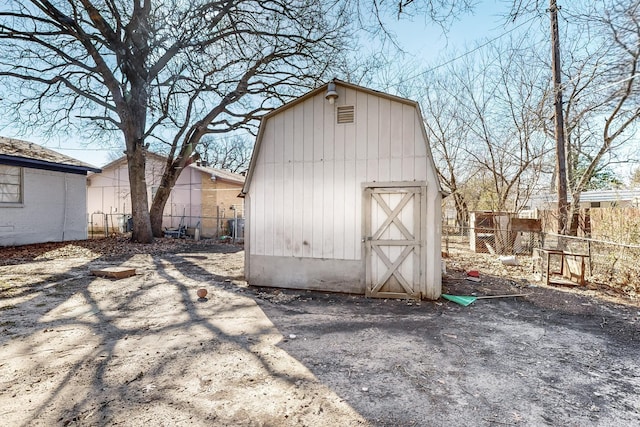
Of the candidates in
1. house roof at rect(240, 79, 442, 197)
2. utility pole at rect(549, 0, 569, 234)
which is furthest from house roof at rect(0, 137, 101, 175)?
utility pole at rect(549, 0, 569, 234)

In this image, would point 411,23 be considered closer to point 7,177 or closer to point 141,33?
point 141,33

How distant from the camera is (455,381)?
290 centimetres

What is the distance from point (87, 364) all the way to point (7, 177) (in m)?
11.4

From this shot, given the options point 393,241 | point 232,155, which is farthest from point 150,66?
point 232,155

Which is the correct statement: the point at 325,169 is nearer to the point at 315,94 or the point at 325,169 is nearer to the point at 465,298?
the point at 315,94

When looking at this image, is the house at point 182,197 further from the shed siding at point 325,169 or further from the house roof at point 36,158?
the shed siding at point 325,169

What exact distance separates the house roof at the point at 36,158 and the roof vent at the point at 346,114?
1103cm

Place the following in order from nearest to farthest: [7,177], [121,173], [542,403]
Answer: [542,403], [7,177], [121,173]

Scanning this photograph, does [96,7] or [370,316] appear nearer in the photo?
[370,316]

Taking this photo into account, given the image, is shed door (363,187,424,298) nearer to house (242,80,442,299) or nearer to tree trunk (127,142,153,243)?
→ house (242,80,442,299)

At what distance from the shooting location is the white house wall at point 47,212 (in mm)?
10727

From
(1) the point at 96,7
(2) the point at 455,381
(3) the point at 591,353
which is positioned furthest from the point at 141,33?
(3) the point at 591,353

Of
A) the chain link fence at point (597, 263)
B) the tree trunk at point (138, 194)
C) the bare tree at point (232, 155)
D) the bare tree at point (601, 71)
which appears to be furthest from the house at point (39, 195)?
the bare tree at point (232, 155)

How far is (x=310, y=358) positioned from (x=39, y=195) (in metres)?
13.0
